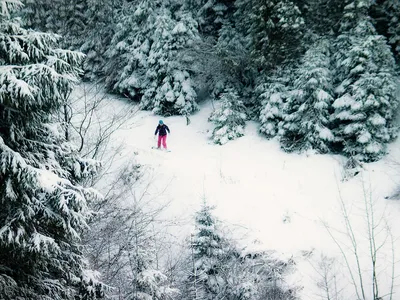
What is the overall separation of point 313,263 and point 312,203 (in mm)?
2512

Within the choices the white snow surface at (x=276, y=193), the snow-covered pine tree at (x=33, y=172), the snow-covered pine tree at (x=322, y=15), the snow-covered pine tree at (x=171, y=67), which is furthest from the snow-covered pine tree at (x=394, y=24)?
the snow-covered pine tree at (x=33, y=172)

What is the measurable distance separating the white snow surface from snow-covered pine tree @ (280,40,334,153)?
67 centimetres

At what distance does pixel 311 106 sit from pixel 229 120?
4188 mm

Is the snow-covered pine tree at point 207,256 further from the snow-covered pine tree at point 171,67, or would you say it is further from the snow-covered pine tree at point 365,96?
the snow-covered pine tree at point 171,67

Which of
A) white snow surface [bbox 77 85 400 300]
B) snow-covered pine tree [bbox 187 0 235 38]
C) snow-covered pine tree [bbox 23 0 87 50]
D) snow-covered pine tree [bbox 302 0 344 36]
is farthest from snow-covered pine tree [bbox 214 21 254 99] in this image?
snow-covered pine tree [bbox 23 0 87 50]

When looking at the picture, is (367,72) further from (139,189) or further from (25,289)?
(25,289)

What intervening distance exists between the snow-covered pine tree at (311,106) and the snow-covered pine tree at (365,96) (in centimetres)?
51

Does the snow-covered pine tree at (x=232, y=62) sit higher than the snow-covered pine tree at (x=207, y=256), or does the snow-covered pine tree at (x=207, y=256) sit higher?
the snow-covered pine tree at (x=232, y=62)

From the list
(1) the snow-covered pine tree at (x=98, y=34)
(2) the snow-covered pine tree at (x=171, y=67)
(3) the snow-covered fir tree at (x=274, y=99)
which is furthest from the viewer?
(1) the snow-covered pine tree at (x=98, y=34)

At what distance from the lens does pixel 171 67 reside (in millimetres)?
19219

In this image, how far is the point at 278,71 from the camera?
51.9 feet

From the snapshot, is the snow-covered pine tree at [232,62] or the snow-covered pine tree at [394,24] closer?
the snow-covered pine tree at [394,24]

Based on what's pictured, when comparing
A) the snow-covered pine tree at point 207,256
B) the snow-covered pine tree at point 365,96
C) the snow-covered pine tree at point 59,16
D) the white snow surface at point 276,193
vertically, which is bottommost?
the snow-covered pine tree at point 207,256

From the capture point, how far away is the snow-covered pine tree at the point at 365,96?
1232 cm
